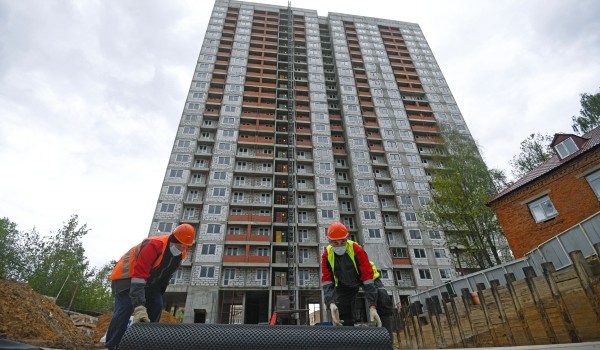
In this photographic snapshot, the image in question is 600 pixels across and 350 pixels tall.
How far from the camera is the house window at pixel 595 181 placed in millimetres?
13766

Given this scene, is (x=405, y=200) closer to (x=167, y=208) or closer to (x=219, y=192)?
(x=219, y=192)

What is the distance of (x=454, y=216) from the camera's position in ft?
63.4

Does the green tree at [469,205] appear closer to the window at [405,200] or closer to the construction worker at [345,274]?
the construction worker at [345,274]

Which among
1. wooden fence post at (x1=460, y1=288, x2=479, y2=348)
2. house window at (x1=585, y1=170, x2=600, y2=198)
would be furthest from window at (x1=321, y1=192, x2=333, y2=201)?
wooden fence post at (x1=460, y1=288, x2=479, y2=348)

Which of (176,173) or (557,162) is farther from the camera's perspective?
(176,173)

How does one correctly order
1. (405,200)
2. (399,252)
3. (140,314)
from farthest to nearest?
1. (405,200)
2. (399,252)
3. (140,314)

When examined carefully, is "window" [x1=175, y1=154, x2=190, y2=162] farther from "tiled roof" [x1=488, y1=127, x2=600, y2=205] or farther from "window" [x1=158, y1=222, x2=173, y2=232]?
"tiled roof" [x1=488, y1=127, x2=600, y2=205]

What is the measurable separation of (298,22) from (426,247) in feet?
171

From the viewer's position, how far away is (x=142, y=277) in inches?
→ 161

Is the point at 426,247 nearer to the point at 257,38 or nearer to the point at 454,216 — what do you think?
the point at 454,216

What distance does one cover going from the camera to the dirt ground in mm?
7605

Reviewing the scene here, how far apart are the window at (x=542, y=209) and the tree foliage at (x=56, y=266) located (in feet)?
137

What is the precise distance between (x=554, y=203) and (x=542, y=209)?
68 centimetres

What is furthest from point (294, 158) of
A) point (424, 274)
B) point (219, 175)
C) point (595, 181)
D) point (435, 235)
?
point (595, 181)
